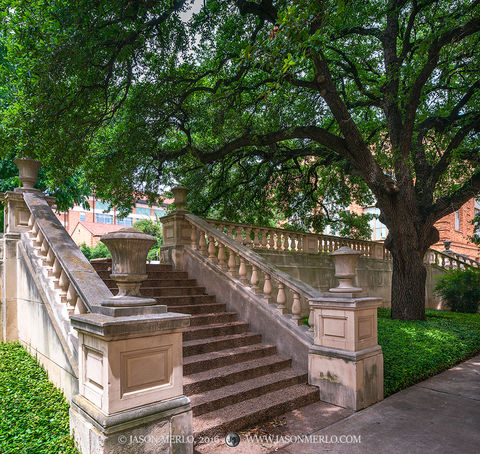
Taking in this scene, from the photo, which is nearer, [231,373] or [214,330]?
[231,373]

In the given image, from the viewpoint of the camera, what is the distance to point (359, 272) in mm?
13500

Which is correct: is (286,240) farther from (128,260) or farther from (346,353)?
(128,260)

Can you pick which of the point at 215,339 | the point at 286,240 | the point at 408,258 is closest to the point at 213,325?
the point at 215,339

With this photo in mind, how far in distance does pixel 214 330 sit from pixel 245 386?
1.36m

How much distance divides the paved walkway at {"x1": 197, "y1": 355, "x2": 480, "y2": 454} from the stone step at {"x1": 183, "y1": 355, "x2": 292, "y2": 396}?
804mm

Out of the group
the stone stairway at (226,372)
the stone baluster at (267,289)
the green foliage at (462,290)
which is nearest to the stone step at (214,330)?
the stone stairway at (226,372)

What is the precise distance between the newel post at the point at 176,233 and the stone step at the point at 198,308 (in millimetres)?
1848

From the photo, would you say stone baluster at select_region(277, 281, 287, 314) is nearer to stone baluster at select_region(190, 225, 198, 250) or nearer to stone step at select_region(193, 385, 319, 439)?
stone step at select_region(193, 385, 319, 439)

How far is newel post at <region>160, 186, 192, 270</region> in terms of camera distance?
8242mm

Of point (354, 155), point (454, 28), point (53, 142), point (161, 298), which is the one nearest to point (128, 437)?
point (161, 298)

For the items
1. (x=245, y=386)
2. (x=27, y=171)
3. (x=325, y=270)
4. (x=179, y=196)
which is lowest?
(x=245, y=386)

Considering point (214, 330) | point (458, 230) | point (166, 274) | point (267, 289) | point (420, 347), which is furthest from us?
point (458, 230)

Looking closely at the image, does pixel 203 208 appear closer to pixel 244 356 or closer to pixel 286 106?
pixel 286 106

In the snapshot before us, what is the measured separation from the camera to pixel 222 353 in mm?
5359
